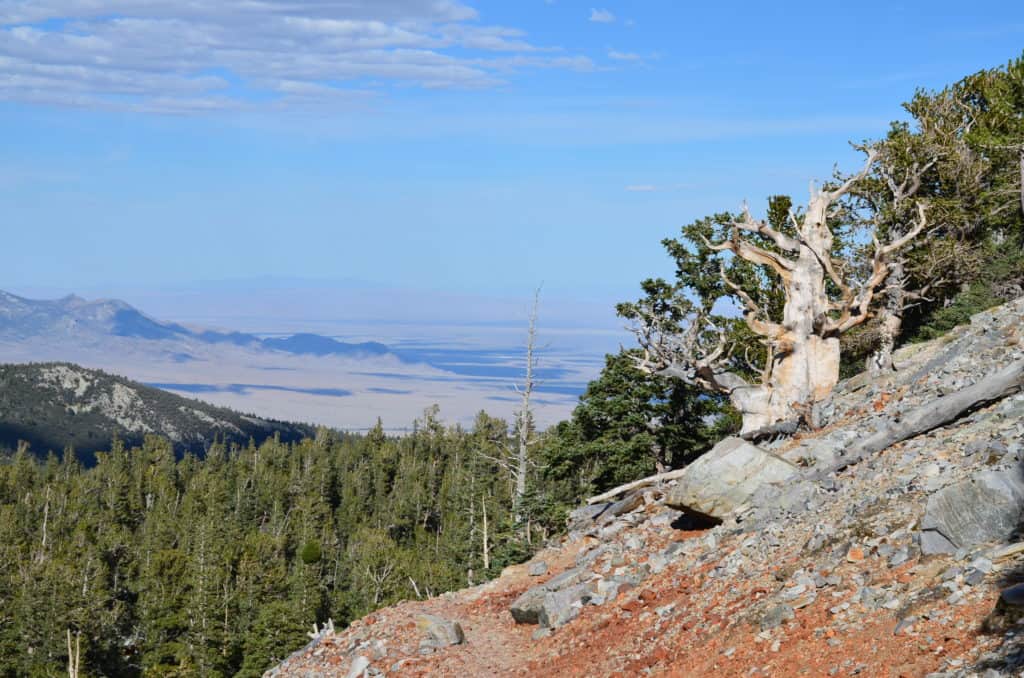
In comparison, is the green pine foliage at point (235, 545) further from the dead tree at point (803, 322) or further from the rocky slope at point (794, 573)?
the rocky slope at point (794, 573)

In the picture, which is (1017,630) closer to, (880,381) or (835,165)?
(880,381)

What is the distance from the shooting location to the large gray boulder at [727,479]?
21.6 metres

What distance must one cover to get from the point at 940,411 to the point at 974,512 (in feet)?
20.5

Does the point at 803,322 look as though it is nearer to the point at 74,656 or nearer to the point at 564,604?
the point at 564,604

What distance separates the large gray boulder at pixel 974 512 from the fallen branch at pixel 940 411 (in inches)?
221

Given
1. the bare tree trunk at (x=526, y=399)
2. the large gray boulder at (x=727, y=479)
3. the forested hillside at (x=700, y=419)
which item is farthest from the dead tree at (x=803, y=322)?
the bare tree trunk at (x=526, y=399)

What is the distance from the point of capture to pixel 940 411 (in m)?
20.1

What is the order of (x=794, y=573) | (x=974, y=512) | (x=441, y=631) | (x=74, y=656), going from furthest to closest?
(x=74, y=656) < (x=441, y=631) < (x=794, y=573) < (x=974, y=512)

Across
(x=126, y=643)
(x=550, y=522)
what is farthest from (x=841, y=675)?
(x=126, y=643)

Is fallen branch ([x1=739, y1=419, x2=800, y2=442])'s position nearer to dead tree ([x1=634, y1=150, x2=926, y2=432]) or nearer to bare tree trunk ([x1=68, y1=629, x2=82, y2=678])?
dead tree ([x1=634, y1=150, x2=926, y2=432])

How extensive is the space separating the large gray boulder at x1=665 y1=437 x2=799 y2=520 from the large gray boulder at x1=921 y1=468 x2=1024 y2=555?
6924 millimetres

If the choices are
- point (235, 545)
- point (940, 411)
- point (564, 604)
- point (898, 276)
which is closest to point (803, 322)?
point (940, 411)

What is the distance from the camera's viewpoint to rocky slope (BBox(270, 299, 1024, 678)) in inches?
513

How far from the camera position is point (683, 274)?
51.3 metres
